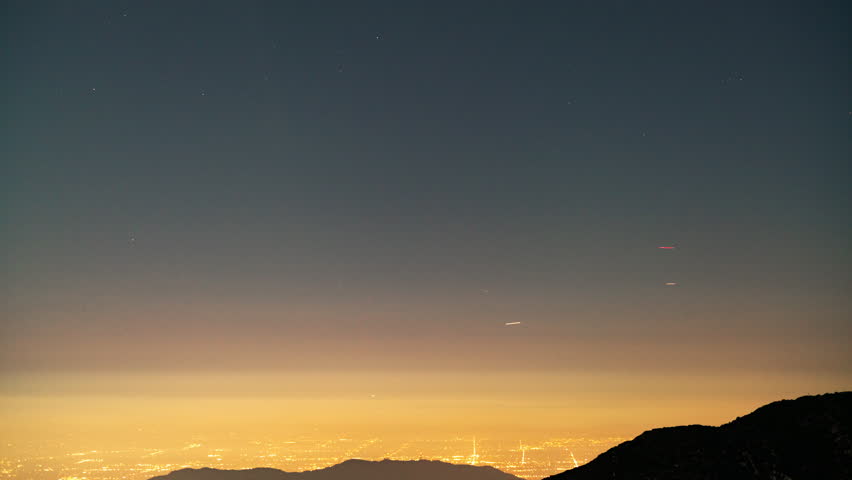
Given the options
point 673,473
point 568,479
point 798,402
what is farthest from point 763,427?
point 568,479

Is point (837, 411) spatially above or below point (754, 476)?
above

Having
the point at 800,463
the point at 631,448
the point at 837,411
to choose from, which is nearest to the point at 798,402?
the point at 837,411

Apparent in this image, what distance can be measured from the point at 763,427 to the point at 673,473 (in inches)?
460

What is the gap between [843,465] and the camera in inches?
1982

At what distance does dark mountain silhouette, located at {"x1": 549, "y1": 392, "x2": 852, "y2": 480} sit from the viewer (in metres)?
51.8

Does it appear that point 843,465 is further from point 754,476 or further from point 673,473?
point 673,473

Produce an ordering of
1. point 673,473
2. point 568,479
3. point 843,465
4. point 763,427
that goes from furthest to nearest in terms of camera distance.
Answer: point 568,479, point 763,427, point 673,473, point 843,465

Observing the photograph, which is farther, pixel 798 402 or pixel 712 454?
pixel 798 402

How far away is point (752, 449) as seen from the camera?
55.3 meters

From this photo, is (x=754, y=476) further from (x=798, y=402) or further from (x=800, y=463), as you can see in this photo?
(x=798, y=402)

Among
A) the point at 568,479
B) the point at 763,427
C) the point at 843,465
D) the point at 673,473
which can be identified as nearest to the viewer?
the point at 843,465

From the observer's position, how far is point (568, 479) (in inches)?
2498

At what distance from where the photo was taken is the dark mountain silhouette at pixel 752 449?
5180cm

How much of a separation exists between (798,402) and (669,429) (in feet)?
41.9
